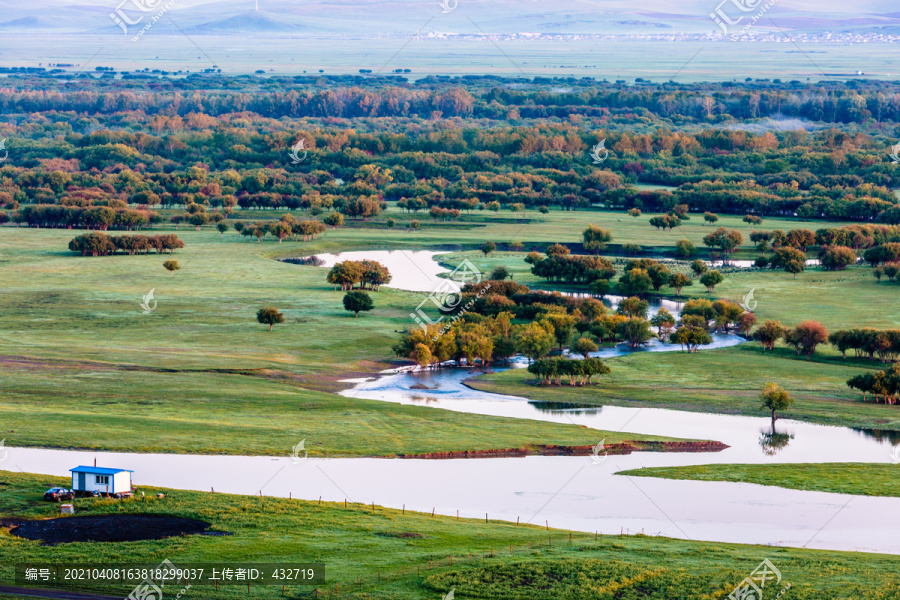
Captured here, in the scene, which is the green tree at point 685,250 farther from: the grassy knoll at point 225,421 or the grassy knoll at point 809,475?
the grassy knoll at point 809,475

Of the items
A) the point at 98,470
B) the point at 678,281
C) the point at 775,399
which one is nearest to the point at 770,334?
the point at 775,399

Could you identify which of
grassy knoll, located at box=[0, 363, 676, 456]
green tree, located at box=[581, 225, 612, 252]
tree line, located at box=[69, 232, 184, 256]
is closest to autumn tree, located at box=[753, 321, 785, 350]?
grassy knoll, located at box=[0, 363, 676, 456]

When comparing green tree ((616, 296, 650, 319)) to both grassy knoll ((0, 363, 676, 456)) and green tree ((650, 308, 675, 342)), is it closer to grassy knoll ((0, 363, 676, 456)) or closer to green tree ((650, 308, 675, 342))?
green tree ((650, 308, 675, 342))

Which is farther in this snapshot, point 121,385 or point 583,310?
point 583,310

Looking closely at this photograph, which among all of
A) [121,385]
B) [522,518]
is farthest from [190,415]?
[522,518]

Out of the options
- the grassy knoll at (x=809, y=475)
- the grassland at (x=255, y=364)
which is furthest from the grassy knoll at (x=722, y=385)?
the grassy knoll at (x=809, y=475)

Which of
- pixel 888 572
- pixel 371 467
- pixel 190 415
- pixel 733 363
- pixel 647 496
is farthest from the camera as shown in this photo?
pixel 733 363

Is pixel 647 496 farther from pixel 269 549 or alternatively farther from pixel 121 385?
pixel 121 385
